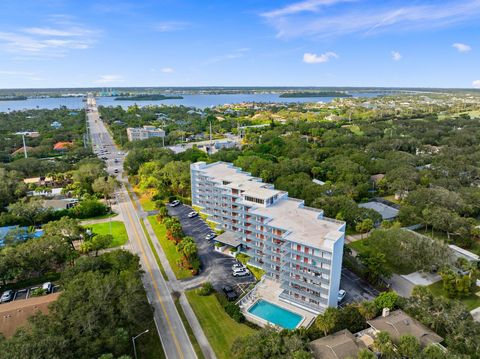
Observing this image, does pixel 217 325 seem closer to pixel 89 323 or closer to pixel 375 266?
pixel 89 323

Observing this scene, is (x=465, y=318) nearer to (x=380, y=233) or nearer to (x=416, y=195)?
(x=380, y=233)

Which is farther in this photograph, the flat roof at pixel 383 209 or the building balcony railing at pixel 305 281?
the flat roof at pixel 383 209

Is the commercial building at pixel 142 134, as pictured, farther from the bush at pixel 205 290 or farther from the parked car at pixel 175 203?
the bush at pixel 205 290

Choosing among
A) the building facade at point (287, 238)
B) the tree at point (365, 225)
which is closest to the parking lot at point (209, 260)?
the building facade at point (287, 238)

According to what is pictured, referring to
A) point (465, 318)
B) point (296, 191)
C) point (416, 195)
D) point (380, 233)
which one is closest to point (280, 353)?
point (465, 318)

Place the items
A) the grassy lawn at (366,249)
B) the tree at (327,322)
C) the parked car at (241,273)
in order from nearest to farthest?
the tree at (327,322) < the parked car at (241,273) < the grassy lawn at (366,249)

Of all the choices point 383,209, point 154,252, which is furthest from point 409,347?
point 383,209
